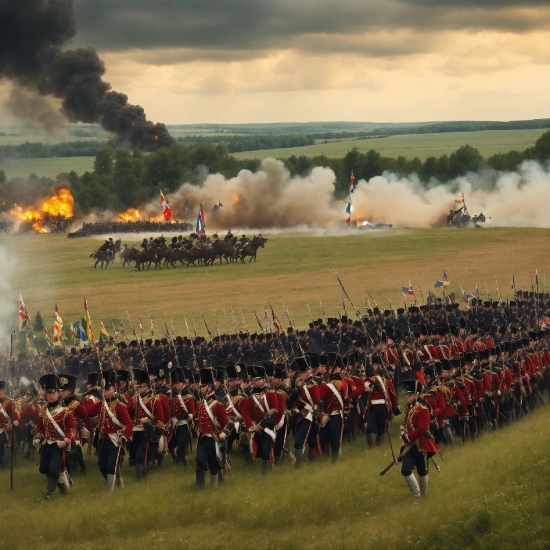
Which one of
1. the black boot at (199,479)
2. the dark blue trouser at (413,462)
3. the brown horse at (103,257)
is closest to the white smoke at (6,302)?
the brown horse at (103,257)

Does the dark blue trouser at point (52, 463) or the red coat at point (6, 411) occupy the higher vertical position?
the red coat at point (6, 411)

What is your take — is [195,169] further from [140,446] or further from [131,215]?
[140,446]

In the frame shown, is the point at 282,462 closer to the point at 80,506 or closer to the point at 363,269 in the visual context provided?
the point at 80,506

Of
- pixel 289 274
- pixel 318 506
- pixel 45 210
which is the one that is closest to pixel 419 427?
pixel 318 506

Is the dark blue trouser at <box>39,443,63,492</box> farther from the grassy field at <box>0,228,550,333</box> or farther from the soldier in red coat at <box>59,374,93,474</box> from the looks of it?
the grassy field at <box>0,228,550,333</box>

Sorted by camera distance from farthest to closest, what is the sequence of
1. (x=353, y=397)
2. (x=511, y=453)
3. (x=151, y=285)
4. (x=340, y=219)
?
(x=340, y=219) < (x=151, y=285) < (x=353, y=397) < (x=511, y=453)

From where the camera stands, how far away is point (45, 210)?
290 ft

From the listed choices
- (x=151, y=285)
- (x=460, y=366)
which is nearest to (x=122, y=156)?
(x=151, y=285)

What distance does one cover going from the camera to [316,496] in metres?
13.5

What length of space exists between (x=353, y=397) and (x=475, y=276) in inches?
1103

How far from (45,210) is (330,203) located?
24.8 meters

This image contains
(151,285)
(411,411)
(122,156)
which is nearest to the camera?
(411,411)

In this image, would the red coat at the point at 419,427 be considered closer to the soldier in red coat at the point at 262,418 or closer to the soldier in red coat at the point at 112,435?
the soldier in red coat at the point at 262,418

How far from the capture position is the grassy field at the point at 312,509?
12.1 metres
